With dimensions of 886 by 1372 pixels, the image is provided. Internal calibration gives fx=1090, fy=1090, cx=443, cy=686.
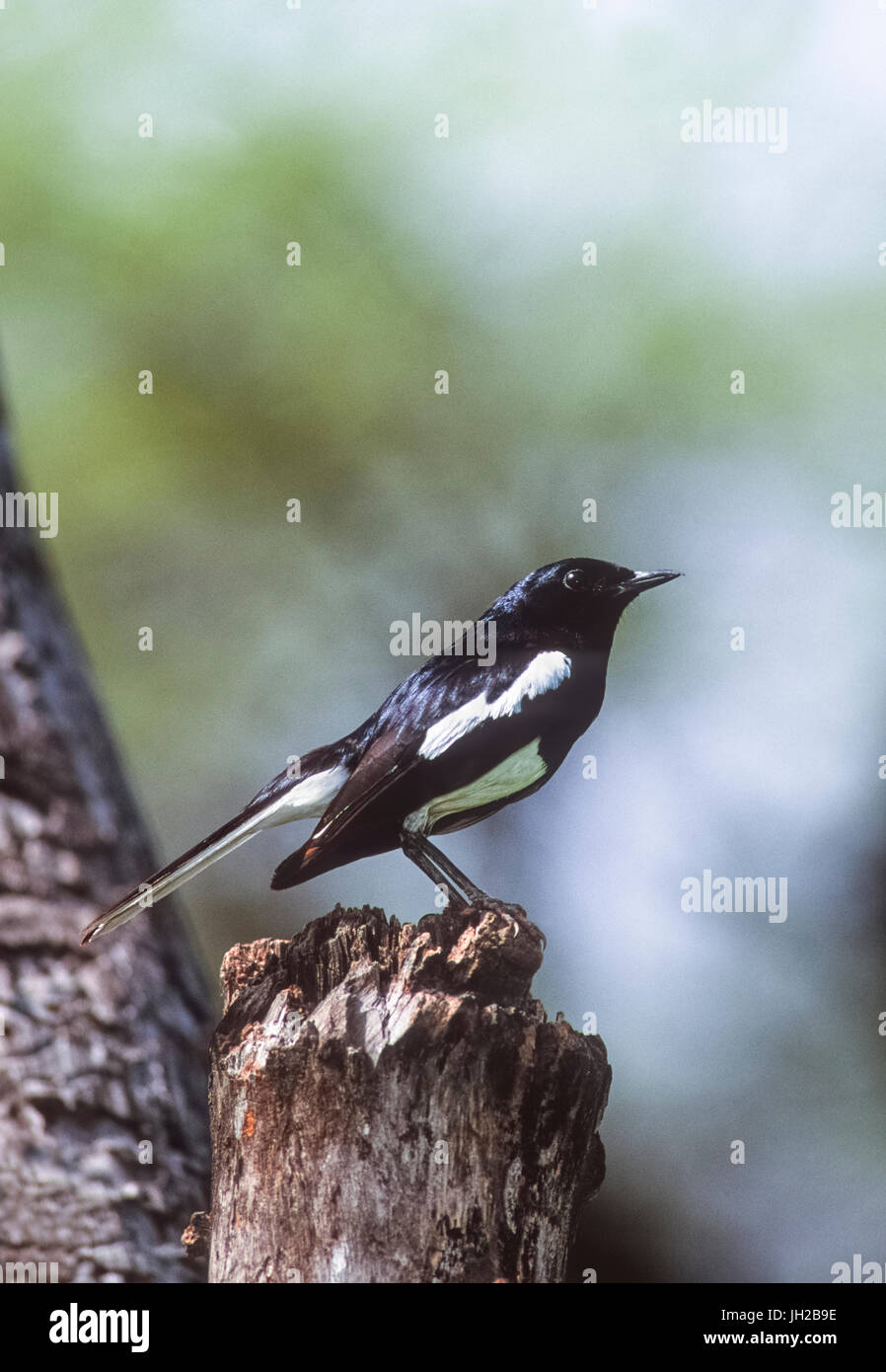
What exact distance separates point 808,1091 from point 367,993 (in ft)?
4.43

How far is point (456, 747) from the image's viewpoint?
2.15 meters

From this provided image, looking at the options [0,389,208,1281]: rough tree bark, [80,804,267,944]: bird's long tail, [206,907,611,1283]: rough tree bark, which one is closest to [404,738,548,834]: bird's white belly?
[80,804,267,944]: bird's long tail

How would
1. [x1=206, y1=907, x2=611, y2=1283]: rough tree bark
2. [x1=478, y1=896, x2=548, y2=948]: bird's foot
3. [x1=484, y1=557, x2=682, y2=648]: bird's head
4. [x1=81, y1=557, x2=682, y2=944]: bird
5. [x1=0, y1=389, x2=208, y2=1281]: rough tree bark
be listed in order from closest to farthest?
[x1=206, y1=907, x2=611, y2=1283]: rough tree bark, [x1=478, y1=896, x2=548, y2=948]: bird's foot, [x1=0, y1=389, x2=208, y2=1281]: rough tree bark, [x1=81, y1=557, x2=682, y2=944]: bird, [x1=484, y1=557, x2=682, y2=648]: bird's head

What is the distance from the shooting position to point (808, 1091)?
2.50 meters

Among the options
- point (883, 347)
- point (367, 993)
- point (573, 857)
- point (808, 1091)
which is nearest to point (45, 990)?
point (367, 993)

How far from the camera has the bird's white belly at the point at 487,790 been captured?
7.19 ft

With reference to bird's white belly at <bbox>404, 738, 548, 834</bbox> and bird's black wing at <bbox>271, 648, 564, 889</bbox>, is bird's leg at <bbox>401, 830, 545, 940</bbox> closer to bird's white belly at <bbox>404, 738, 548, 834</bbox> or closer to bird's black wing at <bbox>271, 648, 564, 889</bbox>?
bird's white belly at <bbox>404, 738, 548, 834</bbox>

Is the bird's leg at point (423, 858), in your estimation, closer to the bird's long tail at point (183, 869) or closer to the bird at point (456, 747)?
the bird at point (456, 747)

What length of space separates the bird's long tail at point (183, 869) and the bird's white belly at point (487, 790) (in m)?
0.33

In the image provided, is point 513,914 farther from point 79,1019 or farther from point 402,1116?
point 79,1019

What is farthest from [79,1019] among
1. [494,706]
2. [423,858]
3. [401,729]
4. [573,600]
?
[573,600]

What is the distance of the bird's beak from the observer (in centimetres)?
234

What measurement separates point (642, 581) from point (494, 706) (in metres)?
0.45

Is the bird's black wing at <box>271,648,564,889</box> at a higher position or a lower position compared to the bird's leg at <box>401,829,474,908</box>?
higher
